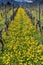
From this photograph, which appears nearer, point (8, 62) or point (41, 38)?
point (8, 62)

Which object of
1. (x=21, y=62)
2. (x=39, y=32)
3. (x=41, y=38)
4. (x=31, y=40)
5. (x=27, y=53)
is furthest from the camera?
(x=39, y=32)

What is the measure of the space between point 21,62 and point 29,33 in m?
4.43

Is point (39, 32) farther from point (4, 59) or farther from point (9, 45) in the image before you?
point (4, 59)

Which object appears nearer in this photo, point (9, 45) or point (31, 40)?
point (9, 45)

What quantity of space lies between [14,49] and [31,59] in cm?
132

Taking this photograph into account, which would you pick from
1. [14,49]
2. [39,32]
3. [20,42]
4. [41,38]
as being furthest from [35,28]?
[14,49]

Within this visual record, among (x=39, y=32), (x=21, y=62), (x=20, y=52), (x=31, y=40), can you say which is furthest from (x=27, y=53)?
(x=39, y=32)

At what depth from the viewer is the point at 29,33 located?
1293 centimetres

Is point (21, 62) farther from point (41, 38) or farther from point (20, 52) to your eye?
point (41, 38)

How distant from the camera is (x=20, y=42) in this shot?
36.6ft

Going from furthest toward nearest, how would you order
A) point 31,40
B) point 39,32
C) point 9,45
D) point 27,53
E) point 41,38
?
point 39,32, point 41,38, point 31,40, point 9,45, point 27,53

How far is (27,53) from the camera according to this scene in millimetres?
9539

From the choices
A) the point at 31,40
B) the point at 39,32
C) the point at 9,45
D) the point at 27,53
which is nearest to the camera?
the point at 27,53

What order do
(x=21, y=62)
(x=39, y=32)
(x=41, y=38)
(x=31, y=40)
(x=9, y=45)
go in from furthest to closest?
1. (x=39, y=32)
2. (x=41, y=38)
3. (x=31, y=40)
4. (x=9, y=45)
5. (x=21, y=62)
